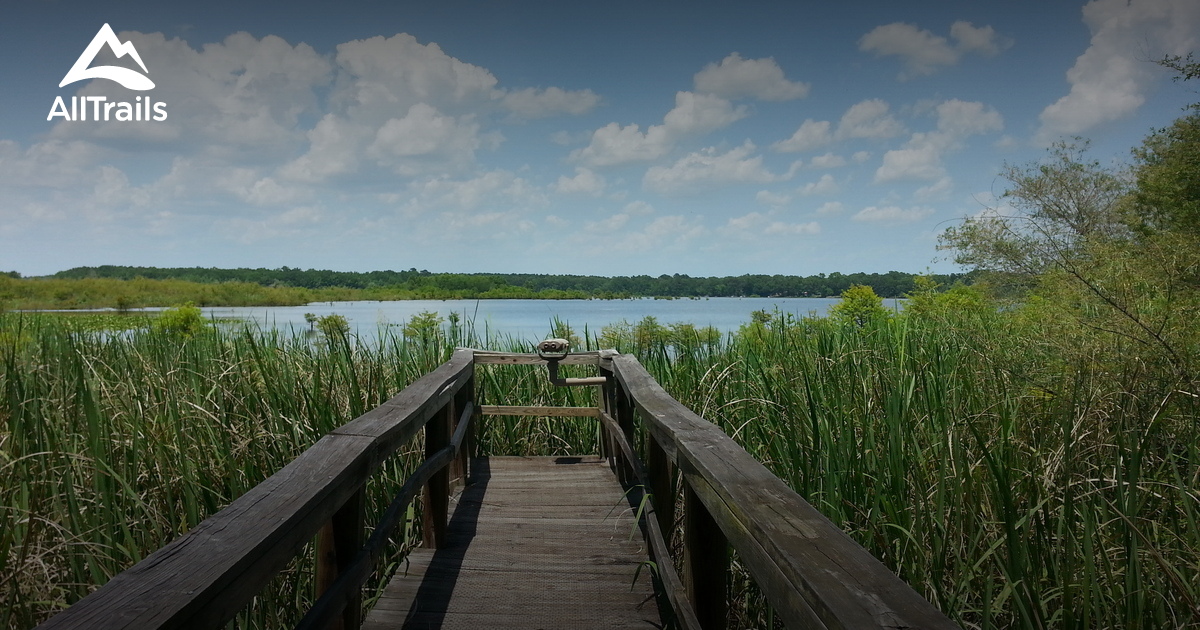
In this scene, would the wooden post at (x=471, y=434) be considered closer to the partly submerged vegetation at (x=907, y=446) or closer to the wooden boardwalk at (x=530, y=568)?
the wooden boardwalk at (x=530, y=568)

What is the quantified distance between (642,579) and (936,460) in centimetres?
123

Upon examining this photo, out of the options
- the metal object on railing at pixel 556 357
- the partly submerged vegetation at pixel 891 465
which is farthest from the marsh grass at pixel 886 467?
the metal object on railing at pixel 556 357

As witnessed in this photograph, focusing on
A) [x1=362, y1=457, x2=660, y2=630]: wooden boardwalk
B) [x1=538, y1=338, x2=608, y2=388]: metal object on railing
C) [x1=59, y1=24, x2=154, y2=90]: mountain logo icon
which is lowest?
[x1=362, y1=457, x2=660, y2=630]: wooden boardwalk

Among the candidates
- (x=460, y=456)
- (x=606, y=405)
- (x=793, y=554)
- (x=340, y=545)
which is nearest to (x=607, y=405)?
(x=606, y=405)

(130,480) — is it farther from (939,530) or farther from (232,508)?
(939,530)

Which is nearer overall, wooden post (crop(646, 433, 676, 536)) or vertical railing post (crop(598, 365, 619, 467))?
wooden post (crop(646, 433, 676, 536))

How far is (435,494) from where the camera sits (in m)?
3.09

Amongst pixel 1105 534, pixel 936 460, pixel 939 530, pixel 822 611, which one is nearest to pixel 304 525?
pixel 822 611

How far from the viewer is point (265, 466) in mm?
3105

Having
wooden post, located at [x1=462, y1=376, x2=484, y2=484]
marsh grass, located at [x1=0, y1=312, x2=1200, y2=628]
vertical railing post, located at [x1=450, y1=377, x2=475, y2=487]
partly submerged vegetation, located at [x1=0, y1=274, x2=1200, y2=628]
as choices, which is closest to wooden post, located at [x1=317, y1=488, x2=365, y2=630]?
marsh grass, located at [x1=0, y1=312, x2=1200, y2=628]

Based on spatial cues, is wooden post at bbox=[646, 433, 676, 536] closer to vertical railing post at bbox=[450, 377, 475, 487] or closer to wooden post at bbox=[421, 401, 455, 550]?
wooden post at bbox=[421, 401, 455, 550]

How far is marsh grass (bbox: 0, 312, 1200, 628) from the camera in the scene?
185cm

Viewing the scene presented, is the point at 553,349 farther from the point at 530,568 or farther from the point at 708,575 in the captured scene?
the point at 708,575

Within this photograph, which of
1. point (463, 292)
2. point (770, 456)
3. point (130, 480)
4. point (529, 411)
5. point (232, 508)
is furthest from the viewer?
point (463, 292)
